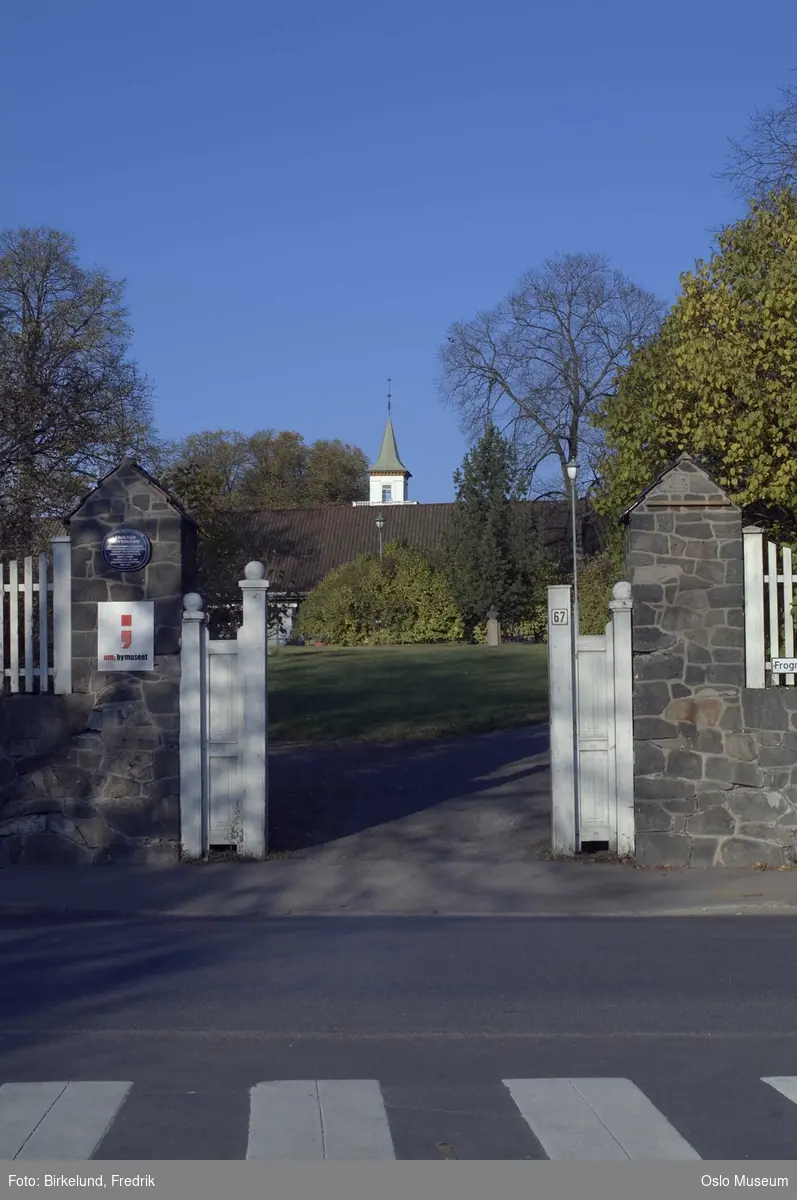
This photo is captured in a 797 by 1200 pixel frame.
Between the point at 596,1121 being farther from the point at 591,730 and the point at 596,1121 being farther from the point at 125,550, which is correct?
the point at 125,550

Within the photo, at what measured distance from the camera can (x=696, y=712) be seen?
12.4m

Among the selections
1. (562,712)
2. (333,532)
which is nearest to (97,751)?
(562,712)

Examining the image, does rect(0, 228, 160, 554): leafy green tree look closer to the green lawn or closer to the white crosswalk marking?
the green lawn

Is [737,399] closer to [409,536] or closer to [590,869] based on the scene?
[590,869]

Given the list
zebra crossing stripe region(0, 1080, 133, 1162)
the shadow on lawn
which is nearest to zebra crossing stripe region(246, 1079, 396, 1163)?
zebra crossing stripe region(0, 1080, 133, 1162)

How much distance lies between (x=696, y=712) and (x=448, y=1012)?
→ 18.7 ft

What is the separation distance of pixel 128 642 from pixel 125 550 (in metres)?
0.85

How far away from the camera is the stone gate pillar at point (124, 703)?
487 inches

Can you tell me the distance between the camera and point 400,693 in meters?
27.5

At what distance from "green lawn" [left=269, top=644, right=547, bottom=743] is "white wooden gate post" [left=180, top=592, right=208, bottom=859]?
867 centimetres

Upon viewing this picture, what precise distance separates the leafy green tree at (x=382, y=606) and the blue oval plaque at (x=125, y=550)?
35.0 m

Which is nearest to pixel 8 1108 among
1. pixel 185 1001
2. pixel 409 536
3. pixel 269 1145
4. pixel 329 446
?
pixel 269 1145

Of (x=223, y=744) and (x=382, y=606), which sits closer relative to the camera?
(x=223, y=744)

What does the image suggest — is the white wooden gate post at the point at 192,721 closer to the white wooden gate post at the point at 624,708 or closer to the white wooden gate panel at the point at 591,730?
the white wooden gate panel at the point at 591,730
